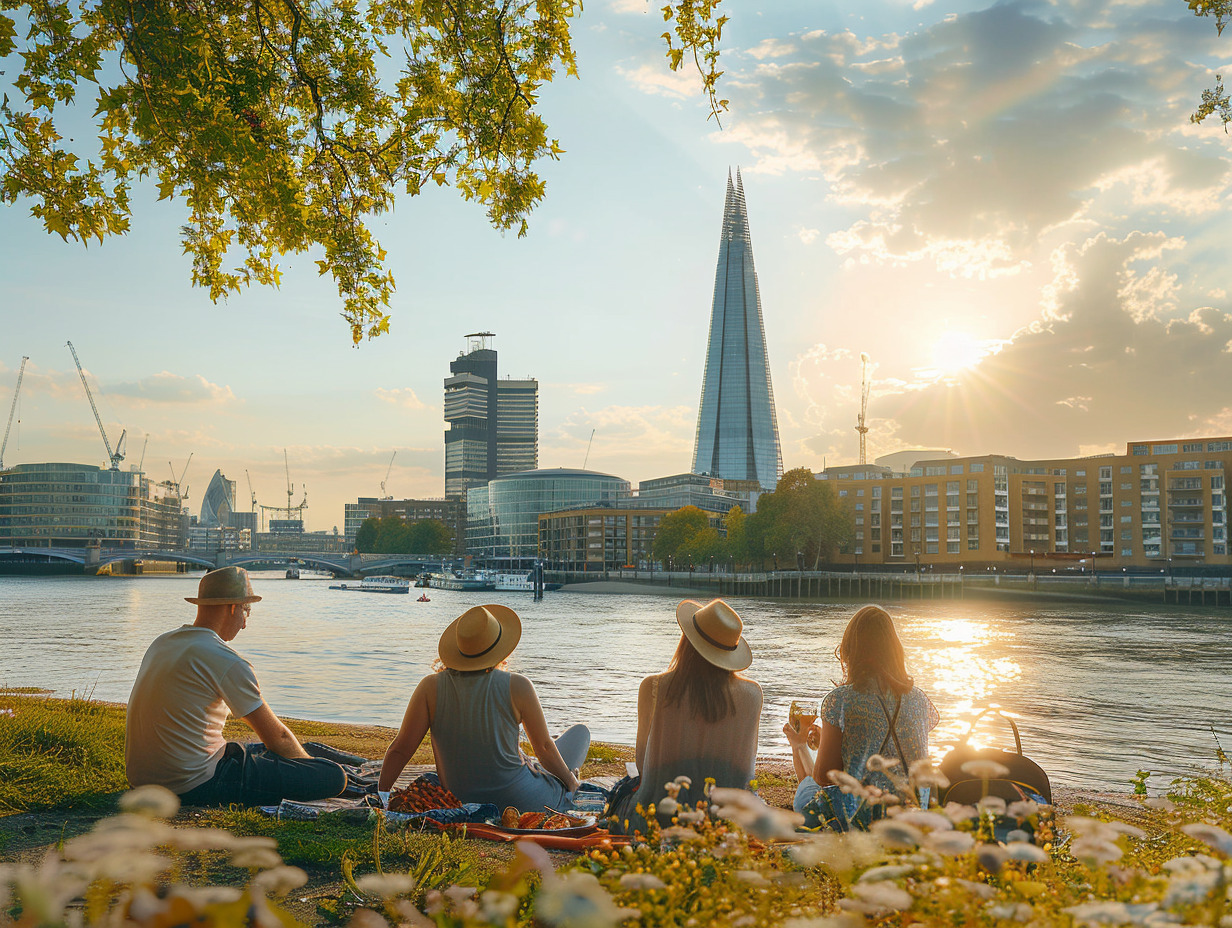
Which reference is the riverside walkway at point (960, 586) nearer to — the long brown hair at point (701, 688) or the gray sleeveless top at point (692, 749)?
the gray sleeveless top at point (692, 749)

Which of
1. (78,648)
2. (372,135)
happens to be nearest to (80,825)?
(372,135)

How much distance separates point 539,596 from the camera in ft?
297

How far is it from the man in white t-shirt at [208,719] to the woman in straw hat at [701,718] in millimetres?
2376

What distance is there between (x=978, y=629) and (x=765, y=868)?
5078 cm

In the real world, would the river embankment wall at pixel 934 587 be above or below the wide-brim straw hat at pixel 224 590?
below

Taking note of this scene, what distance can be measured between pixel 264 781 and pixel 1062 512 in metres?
124

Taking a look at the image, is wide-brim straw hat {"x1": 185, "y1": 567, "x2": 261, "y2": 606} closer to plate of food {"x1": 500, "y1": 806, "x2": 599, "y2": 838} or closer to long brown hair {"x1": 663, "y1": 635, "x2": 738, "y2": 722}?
plate of food {"x1": 500, "y1": 806, "x2": 599, "y2": 838}

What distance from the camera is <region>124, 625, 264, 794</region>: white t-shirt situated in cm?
545

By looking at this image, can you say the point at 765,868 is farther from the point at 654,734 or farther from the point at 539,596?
the point at 539,596

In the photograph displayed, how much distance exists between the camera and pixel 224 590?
18.6 ft

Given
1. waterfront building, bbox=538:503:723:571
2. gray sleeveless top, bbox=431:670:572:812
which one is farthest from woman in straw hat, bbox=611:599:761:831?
waterfront building, bbox=538:503:723:571

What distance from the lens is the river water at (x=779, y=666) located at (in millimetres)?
16172

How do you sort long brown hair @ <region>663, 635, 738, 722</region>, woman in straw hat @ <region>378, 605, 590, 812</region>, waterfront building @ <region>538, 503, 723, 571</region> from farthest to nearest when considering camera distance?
waterfront building @ <region>538, 503, 723, 571</region>, woman in straw hat @ <region>378, 605, 590, 812</region>, long brown hair @ <region>663, 635, 738, 722</region>

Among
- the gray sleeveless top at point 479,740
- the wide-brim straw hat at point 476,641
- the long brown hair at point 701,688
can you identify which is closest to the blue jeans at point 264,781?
the gray sleeveless top at point 479,740
